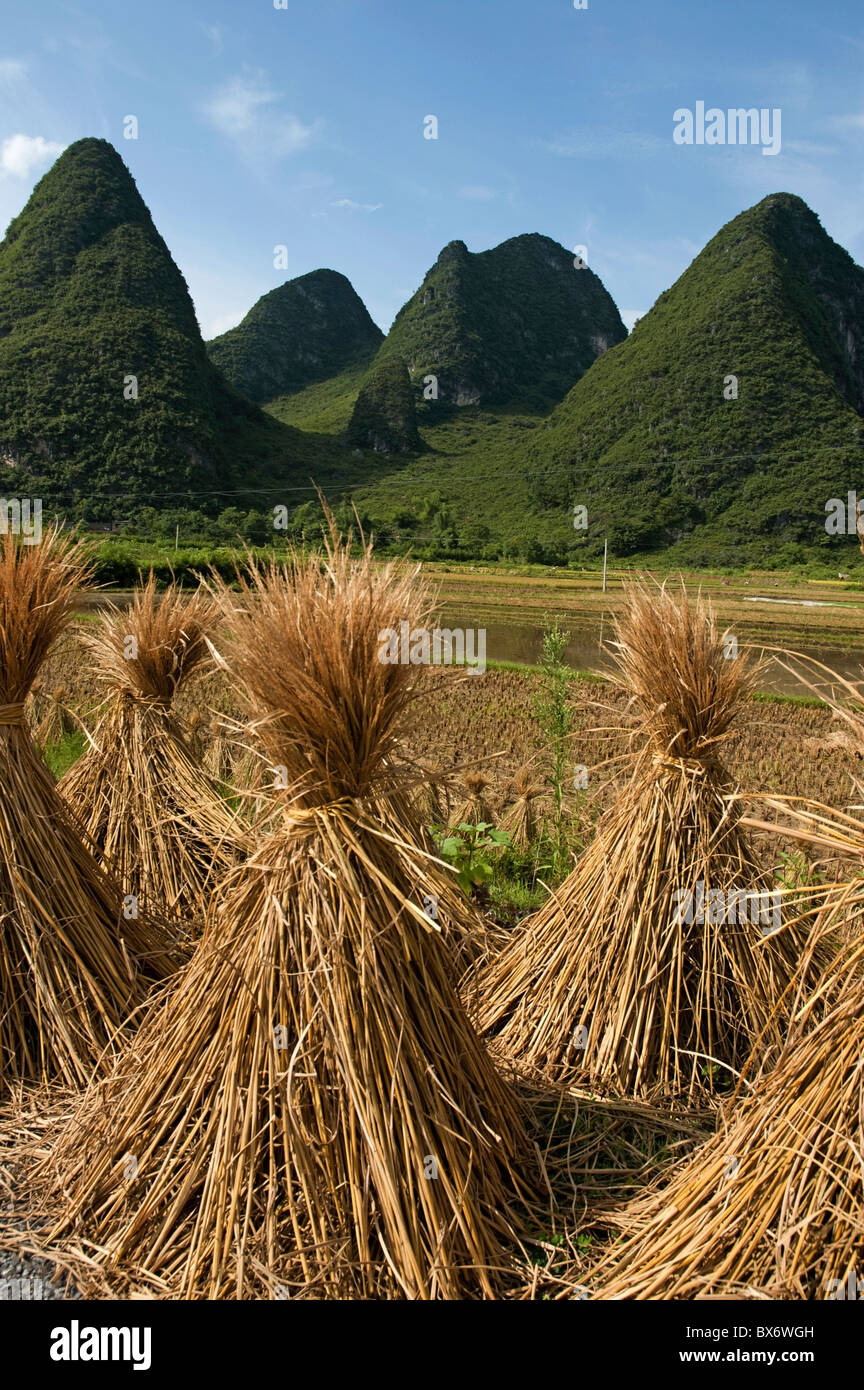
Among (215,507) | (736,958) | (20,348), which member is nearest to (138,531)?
(215,507)

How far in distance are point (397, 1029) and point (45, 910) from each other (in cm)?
153

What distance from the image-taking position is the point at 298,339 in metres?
124

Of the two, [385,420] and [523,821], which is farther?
[385,420]

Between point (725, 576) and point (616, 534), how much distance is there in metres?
14.1

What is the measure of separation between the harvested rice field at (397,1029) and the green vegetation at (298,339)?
4740 inches

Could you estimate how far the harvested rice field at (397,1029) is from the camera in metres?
1.61

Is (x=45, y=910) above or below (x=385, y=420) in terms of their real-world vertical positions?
below

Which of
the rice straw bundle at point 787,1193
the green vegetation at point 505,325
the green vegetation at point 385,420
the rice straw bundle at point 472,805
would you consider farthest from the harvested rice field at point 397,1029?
the green vegetation at point 505,325

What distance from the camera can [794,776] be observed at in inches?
329

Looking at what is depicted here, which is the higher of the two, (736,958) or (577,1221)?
(736,958)

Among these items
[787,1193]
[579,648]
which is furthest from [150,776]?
[579,648]

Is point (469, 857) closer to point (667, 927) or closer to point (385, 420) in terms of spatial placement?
point (667, 927)

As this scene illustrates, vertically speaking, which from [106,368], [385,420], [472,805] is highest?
[385,420]
